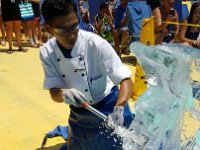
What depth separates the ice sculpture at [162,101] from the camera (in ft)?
6.71

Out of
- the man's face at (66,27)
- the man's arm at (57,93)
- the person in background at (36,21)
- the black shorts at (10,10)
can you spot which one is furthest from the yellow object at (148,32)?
the person in background at (36,21)

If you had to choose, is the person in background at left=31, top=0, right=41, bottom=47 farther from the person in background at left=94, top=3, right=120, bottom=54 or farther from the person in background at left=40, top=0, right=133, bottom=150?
the person in background at left=40, top=0, right=133, bottom=150

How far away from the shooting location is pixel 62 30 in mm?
2225

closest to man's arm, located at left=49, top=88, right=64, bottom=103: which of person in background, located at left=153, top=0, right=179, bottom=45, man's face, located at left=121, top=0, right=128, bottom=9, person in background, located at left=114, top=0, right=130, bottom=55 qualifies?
person in background, located at left=153, top=0, right=179, bottom=45

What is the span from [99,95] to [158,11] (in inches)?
93.8

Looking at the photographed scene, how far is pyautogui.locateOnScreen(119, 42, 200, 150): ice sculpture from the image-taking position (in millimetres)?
2045

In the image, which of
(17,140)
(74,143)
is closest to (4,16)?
(17,140)

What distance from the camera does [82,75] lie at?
2.50 meters

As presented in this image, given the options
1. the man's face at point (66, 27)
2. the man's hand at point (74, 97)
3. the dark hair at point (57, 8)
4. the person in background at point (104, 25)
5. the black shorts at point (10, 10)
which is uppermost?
the dark hair at point (57, 8)

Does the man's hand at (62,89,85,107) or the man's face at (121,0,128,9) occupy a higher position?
the man's hand at (62,89,85,107)

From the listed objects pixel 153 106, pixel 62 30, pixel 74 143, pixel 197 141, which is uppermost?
pixel 62 30

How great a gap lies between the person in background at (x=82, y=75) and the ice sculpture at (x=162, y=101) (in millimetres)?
149

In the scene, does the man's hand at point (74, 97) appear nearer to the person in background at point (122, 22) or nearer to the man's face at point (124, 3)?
the person in background at point (122, 22)

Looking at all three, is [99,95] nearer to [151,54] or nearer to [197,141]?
[151,54]
